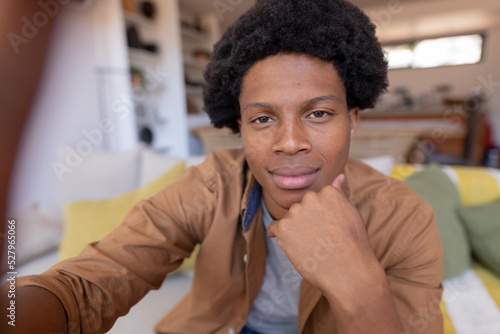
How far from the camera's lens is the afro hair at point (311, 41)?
2.08 feet

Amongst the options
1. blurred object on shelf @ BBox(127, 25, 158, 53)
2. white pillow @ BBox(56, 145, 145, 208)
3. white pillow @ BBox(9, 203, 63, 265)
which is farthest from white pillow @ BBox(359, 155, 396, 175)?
blurred object on shelf @ BBox(127, 25, 158, 53)

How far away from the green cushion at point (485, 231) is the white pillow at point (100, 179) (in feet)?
4.99

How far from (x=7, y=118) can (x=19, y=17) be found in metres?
0.14

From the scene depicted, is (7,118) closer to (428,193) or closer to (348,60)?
(348,60)

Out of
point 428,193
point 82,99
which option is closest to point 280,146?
point 428,193

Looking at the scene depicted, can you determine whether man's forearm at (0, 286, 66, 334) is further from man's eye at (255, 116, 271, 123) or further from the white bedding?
man's eye at (255, 116, 271, 123)

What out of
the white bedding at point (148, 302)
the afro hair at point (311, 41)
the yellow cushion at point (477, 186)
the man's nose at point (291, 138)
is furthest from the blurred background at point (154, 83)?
the yellow cushion at point (477, 186)

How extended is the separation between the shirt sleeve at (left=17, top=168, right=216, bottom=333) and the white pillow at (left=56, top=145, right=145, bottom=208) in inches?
34.8

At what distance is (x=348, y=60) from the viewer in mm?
665

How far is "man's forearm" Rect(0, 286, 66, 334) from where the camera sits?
0.44 metres

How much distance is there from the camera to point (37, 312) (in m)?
0.48

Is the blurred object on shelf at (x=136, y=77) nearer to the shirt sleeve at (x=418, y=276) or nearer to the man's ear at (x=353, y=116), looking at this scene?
the man's ear at (x=353, y=116)

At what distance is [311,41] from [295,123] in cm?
17

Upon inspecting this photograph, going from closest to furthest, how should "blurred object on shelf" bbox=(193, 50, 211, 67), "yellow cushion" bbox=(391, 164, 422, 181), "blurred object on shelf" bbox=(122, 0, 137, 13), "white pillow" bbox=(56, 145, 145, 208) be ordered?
"yellow cushion" bbox=(391, 164, 422, 181), "white pillow" bbox=(56, 145, 145, 208), "blurred object on shelf" bbox=(122, 0, 137, 13), "blurred object on shelf" bbox=(193, 50, 211, 67)
